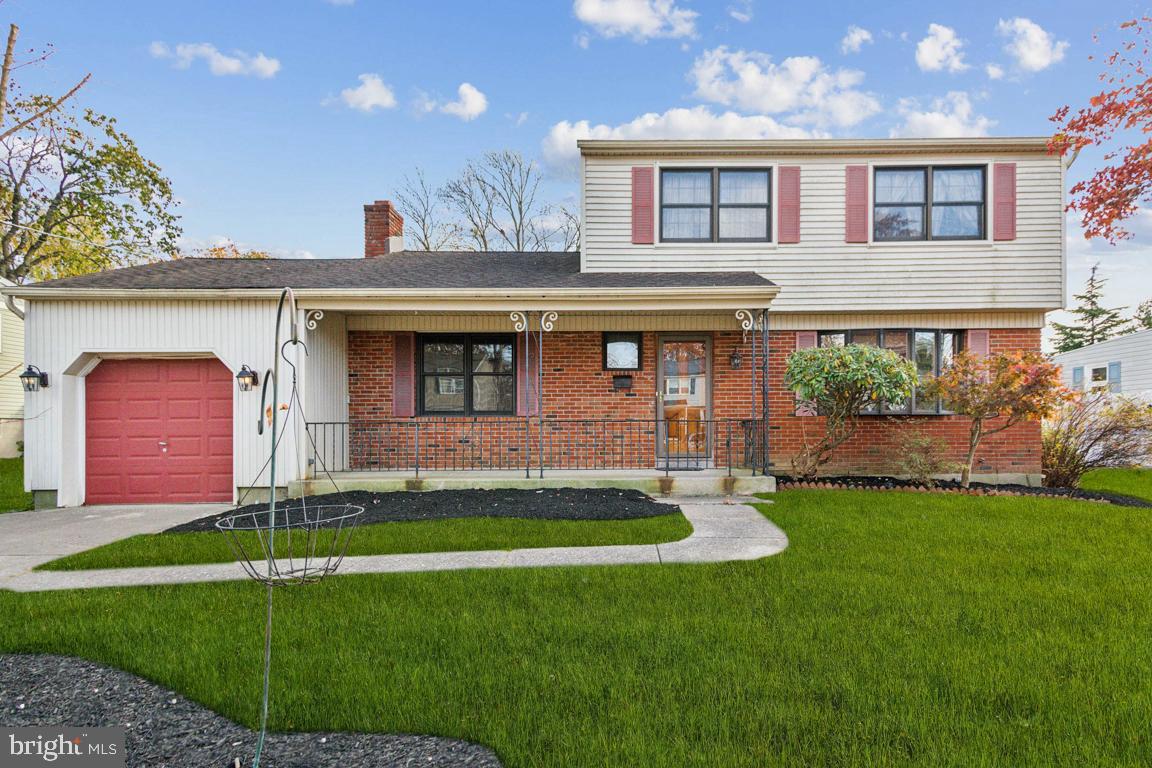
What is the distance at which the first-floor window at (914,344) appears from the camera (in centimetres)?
1038

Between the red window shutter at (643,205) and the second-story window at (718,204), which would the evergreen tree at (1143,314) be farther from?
the red window shutter at (643,205)

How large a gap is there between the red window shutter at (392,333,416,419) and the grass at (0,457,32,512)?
5.55 m

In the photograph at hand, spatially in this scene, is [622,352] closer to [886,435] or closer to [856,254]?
[856,254]

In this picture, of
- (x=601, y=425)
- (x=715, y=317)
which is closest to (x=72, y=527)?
(x=601, y=425)

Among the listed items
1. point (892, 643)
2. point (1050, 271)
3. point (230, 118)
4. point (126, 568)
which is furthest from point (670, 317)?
point (230, 118)

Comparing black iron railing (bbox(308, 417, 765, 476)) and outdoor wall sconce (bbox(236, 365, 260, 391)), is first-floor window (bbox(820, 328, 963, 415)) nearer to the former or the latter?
black iron railing (bbox(308, 417, 765, 476))

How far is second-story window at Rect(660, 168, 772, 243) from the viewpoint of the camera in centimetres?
1046

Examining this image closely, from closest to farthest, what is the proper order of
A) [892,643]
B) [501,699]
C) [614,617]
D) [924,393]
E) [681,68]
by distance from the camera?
[501,699]
[892,643]
[614,617]
[924,393]
[681,68]

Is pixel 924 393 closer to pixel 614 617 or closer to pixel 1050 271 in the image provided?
pixel 1050 271

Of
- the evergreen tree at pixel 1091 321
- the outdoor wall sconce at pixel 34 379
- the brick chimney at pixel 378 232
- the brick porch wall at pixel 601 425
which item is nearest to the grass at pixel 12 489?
the outdoor wall sconce at pixel 34 379

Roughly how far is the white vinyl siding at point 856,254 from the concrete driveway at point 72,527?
7331 mm

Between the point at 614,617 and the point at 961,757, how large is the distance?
205cm

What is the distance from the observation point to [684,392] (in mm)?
10562

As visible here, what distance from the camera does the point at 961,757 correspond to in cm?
243
